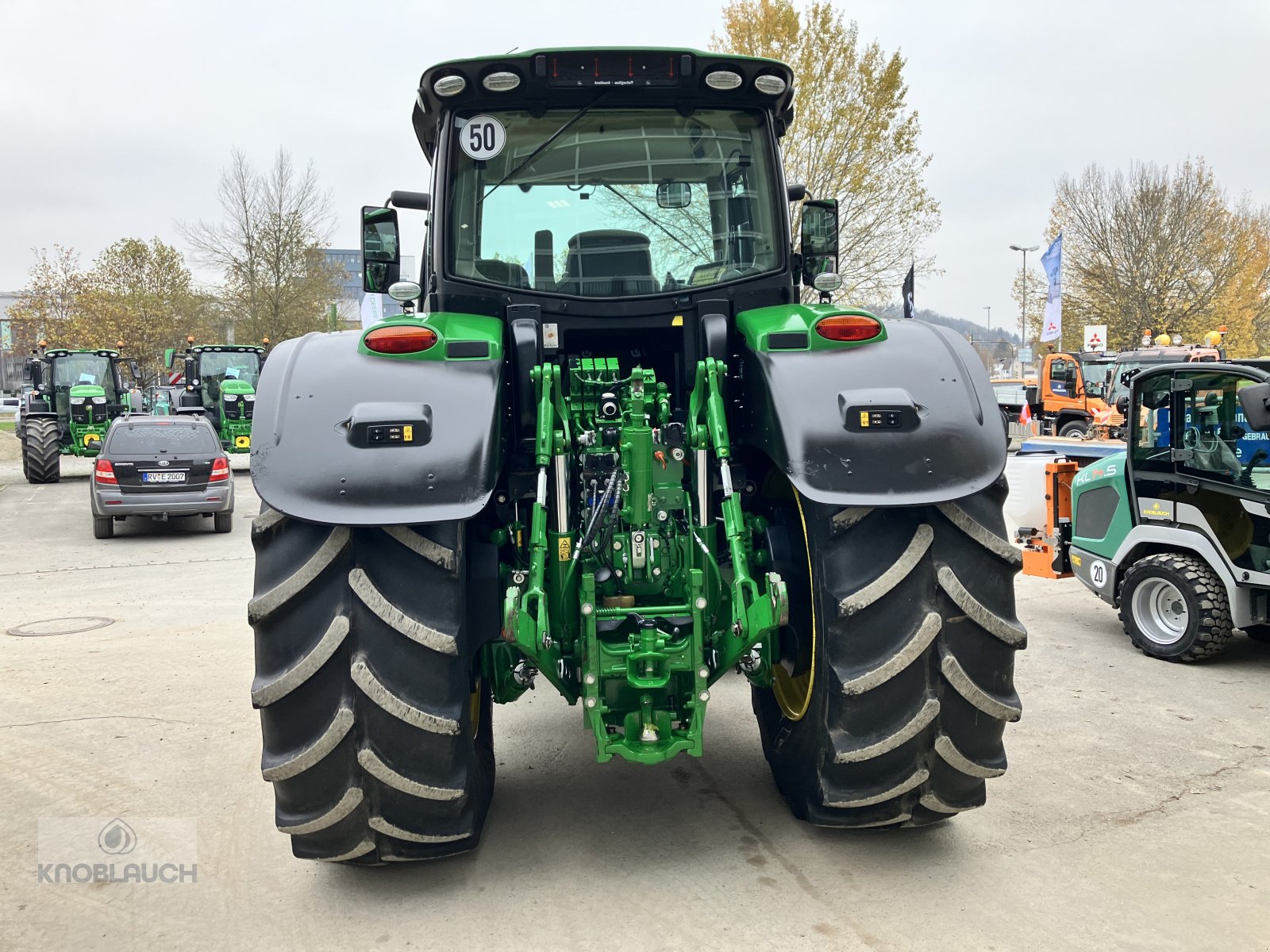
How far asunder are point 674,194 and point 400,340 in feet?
4.81

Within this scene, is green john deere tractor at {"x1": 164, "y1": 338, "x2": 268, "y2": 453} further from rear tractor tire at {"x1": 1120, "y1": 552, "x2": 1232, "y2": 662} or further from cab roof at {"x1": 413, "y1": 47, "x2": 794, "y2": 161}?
cab roof at {"x1": 413, "y1": 47, "x2": 794, "y2": 161}

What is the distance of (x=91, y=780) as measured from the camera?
4812 mm

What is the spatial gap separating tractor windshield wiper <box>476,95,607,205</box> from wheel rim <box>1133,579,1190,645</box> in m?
5.07

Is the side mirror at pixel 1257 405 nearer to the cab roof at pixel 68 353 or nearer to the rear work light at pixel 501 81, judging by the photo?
the rear work light at pixel 501 81

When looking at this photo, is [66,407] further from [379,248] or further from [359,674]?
[359,674]

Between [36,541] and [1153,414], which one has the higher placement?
[1153,414]

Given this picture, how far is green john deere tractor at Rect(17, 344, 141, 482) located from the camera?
2061 centimetres

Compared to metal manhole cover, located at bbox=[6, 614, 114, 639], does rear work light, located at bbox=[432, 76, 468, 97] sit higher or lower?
higher

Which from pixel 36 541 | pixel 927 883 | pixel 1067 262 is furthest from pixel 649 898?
pixel 1067 262

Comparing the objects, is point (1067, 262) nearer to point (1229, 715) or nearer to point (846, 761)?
point (1229, 715)

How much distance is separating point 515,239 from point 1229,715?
458 centimetres

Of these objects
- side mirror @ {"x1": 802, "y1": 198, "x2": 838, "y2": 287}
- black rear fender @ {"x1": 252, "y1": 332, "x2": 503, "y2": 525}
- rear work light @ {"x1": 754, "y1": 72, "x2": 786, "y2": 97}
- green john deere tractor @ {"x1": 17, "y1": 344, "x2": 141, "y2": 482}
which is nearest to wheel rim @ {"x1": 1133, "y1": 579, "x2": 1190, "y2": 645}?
side mirror @ {"x1": 802, "y1": 198, "x2": 838, "y2": 287}

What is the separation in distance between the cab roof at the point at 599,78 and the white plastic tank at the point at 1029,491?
213 inches

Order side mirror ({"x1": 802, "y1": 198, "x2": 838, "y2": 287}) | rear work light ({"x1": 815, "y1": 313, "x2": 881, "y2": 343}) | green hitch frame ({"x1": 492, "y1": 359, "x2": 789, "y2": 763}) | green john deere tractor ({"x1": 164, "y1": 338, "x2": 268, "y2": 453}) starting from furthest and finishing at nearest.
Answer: green john deere tractor ({"x1": 164, "y1": 338, "x2": 268, "y2": 453}) → side mirror ({"x1": 802, "y1": 198, "x2": 838, "y2": 287}) → rear work light ({"x1": 815, "y1": 313, "x2": 881, "y2": 343}) → green hitch frame ({"x1": 492, "y1": 359, "x2": 789, "y2": 763})
